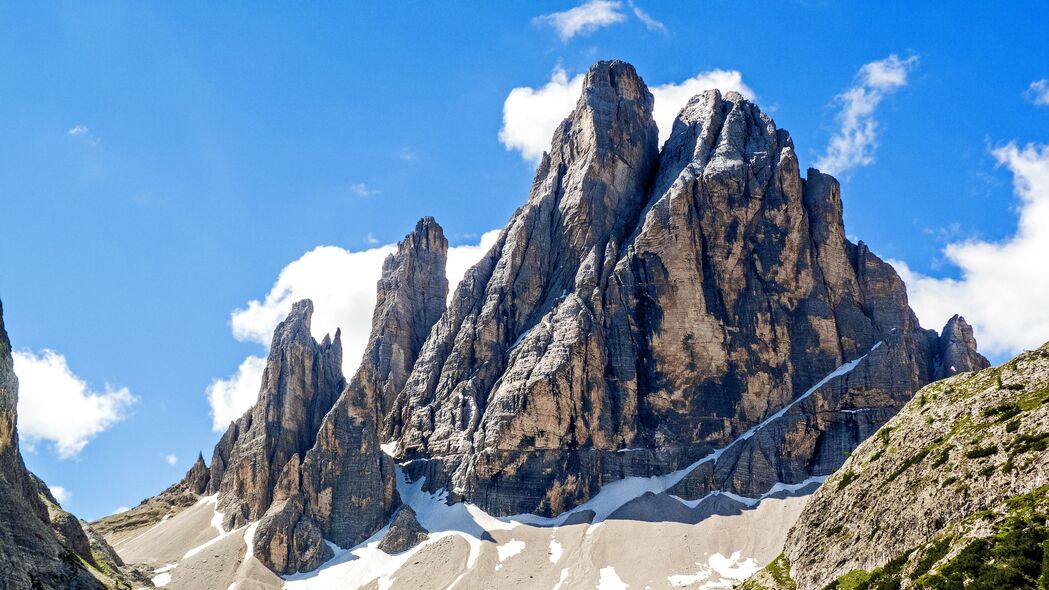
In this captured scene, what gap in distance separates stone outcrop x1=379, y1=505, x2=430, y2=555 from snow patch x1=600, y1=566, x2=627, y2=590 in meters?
36.5

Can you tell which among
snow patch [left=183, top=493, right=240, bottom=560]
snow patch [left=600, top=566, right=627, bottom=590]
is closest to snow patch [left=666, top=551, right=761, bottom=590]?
snow patch [left=600, top=566, right=627, bottom=590]

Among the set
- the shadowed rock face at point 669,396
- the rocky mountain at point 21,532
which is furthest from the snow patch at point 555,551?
the rocky mountain at point 21,532

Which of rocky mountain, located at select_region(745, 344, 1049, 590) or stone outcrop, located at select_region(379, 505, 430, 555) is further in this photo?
stone outcrop, located at select_region(379, 505, 430, 555)

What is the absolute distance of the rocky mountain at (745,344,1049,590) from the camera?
1932 inches

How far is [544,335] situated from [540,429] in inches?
830

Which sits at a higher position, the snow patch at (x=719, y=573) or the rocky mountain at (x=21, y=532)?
the rocky mountain at (x=21, y=532)

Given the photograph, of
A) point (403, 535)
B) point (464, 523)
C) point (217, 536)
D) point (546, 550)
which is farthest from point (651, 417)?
point (217, 536)

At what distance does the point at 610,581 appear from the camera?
517ft

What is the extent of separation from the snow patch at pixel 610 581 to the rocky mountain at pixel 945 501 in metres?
88.1

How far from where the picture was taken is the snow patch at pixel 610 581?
156 meters

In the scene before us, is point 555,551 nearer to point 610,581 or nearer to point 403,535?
point 610,581

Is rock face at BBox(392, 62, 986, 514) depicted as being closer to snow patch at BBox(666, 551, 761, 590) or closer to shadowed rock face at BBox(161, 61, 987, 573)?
shadowed rock face at BBox(161, 61, 987, 573)

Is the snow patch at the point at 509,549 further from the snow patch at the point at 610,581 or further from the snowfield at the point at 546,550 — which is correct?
the snow patch at the point at 610,581

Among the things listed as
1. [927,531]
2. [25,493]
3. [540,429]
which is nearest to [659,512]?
[540,429]
